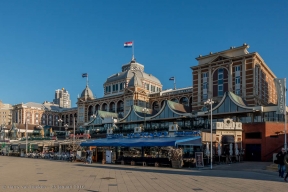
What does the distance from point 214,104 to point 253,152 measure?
43.8 ft

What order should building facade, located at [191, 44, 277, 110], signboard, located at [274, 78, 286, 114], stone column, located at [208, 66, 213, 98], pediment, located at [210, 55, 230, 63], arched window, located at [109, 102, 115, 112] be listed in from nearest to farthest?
signboard, located at [274, 78, 286, 114], building facade, located at [191, 44, 277, 110], pediment, located at [210, 55, 230, 63], stone column, located at [208, 66, 213, 98], arched window, located at [109, 102, 115, 112]

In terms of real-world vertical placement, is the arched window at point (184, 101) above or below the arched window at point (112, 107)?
above

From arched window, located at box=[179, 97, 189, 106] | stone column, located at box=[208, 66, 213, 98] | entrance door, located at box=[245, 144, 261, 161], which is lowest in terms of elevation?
entrance door, located at box=[245, 144, 261, 161]

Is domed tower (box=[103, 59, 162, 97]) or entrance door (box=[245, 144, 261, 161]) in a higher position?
domed tower (box=[103, 59, 162, 97])

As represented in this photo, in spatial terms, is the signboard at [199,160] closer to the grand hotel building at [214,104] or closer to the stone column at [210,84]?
the grand hotel building at [214,104]

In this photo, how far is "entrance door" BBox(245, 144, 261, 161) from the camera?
41.0m

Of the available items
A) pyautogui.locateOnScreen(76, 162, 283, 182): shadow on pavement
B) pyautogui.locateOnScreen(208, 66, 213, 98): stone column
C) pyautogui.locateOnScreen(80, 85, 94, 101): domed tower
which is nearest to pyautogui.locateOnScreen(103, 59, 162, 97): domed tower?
pyautogui.locateOnScreen(80, 85, 94, 101): domed tower

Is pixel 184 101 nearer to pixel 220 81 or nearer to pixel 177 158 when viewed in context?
pixel 220 81

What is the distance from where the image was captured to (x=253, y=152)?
137 feet

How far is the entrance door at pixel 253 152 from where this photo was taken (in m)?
41.0

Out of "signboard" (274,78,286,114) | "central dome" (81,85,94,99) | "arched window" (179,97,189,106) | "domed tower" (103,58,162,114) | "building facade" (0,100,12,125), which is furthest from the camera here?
"building facade" (0,100,12,125)

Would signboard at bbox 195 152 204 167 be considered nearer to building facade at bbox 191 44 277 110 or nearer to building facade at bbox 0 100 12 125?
building facade at bbox 191 44 277 110

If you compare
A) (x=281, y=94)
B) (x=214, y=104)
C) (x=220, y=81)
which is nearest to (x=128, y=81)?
(x=220, y=81)

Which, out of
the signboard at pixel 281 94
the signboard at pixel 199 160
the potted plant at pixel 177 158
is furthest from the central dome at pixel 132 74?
the signboard at pixel 199 160
